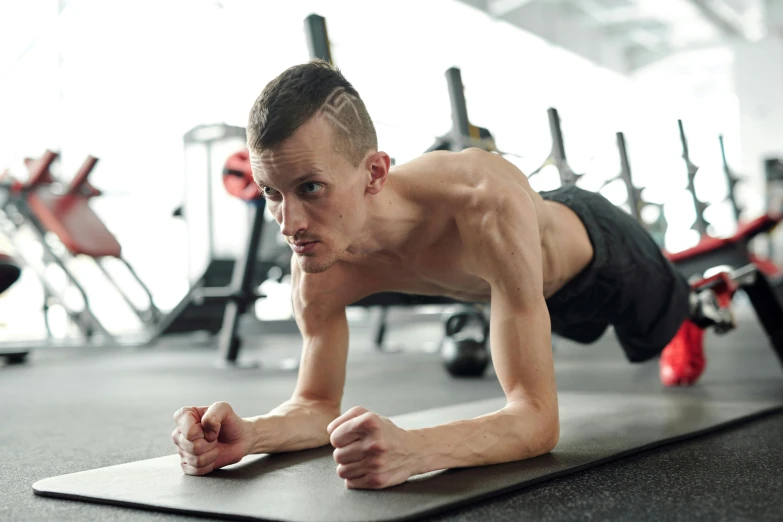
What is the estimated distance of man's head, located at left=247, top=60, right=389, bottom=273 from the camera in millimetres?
975

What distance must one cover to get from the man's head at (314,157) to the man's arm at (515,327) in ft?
0.66

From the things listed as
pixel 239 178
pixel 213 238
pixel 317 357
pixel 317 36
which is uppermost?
pixel 317 36

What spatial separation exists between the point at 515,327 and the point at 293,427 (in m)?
0.43

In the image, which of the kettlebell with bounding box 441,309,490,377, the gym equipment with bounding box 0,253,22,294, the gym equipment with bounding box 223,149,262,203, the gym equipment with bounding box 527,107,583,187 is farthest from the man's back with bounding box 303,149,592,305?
the gym equipment with bounding box 527,107,583,187

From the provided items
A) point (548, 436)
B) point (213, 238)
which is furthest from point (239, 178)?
point (548, 436)

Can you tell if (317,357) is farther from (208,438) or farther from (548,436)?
(548,436)

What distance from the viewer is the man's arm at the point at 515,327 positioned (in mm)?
1104

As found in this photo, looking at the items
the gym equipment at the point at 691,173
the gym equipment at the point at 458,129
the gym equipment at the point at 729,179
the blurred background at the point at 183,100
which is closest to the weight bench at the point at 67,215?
the blurred background at the point at 183,100

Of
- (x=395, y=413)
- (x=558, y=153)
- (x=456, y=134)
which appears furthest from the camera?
(x=558, y=153)

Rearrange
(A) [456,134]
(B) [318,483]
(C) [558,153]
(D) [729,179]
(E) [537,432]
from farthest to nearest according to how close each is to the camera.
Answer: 1. (D) [729,179]
2. (C) [558,153]
3. (A) [456,134]
4. (E) [537,432]
5. (B) [318,483]

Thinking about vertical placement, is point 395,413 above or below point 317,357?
below

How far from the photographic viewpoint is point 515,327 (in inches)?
43.7

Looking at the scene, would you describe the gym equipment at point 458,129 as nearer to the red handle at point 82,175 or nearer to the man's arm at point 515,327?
the man's arm at point 515,327

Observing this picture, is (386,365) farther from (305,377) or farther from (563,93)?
(563,93)
